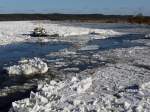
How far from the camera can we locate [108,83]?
11430 millimetres

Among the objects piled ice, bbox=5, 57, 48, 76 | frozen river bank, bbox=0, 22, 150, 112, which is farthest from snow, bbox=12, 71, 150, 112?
piled ice, bbox=5, 57, 48, 76

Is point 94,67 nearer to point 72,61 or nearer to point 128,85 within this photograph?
point 72,61

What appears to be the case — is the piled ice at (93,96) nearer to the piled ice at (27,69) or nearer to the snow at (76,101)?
the snow at (76,101)

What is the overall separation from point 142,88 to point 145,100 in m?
1.20

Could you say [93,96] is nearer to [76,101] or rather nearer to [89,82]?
[76,101]

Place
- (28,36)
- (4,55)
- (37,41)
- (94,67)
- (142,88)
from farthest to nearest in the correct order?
(28,36) → (37,41) → (4,55) → (94,67) → (142,88)

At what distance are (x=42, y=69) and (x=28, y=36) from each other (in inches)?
643

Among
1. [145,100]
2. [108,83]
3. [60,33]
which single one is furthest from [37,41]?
[145,100]

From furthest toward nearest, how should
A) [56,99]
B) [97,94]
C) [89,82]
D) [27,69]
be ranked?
[27,69] < [89,82] < [97,94] < [56,99]

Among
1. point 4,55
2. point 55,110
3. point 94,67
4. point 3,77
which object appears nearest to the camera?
point 55,110

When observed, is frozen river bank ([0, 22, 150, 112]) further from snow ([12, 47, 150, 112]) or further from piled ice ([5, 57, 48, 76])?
piled ice ([5, 57, 48, 76])

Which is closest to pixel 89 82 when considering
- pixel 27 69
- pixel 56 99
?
pixel 56 99

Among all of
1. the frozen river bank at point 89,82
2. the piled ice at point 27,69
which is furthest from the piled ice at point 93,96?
the piled ice at point 27,69

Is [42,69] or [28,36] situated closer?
[42,69]
